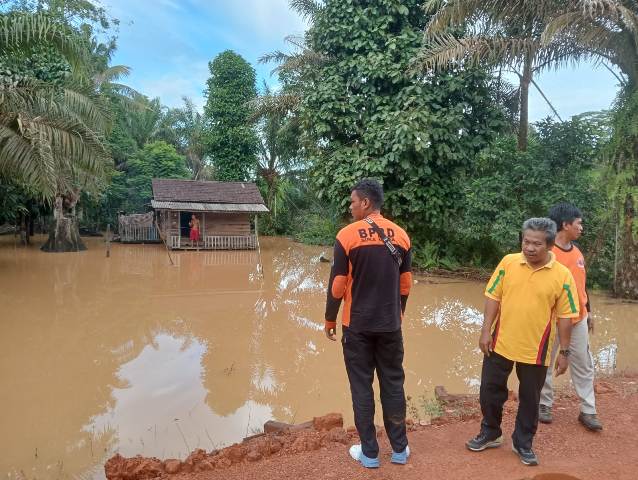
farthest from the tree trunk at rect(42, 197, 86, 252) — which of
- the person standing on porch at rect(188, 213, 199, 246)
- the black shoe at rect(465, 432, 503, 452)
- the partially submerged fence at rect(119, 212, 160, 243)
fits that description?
the black shoe at rect(465, 432, 503, 452)

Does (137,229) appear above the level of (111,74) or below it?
below

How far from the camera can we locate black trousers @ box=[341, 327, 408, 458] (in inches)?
119

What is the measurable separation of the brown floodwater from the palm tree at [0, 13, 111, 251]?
9.58 feet

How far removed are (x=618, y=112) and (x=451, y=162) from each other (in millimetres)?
4868

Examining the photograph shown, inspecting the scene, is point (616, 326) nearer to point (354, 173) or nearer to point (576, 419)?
point (576, 419)

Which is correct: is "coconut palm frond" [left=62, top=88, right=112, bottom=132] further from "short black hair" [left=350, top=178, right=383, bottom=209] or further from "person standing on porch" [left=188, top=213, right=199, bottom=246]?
"short black hair" [left=350, top=178, right=383, bottom=209]

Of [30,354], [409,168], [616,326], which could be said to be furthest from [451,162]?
[30,354]

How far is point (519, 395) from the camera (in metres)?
3.08

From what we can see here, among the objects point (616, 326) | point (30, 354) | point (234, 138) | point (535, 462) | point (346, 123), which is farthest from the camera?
point (234, 138)

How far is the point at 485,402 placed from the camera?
10.5 ft

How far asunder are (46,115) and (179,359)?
7.18 m

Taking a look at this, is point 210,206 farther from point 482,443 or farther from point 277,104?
Answer: point 482,443

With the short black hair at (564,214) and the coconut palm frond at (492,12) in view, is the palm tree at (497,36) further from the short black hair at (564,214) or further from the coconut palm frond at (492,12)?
the short black hair at (564,214)

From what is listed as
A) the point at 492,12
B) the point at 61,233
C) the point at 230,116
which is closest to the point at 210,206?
the point at 61,233
